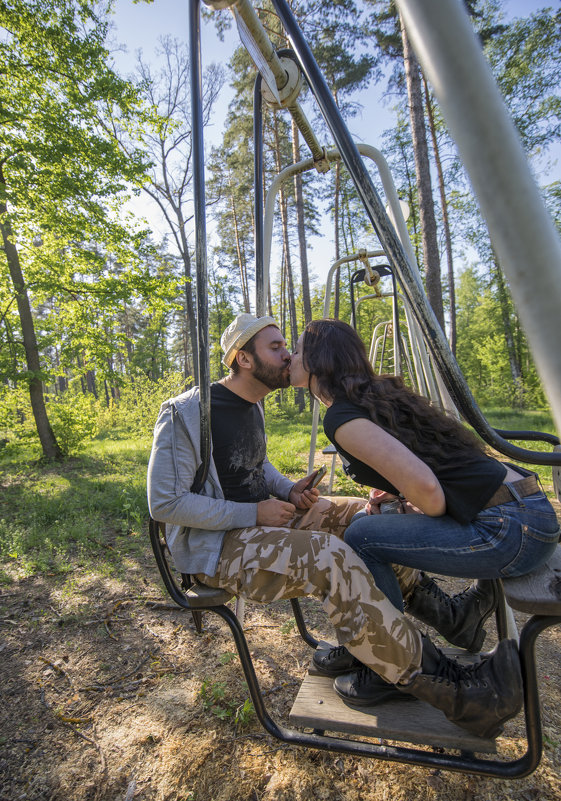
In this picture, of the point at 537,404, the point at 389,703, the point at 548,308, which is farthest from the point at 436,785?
the point at 537,404

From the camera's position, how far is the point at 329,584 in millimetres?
1398

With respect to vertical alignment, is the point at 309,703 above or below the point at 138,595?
above

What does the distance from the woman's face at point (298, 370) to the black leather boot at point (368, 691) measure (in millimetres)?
1045

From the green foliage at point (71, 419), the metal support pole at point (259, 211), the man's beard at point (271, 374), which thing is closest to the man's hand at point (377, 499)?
the man's beard at point (271, 374)

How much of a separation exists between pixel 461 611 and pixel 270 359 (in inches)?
50.7

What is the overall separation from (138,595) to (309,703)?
7.48 feet

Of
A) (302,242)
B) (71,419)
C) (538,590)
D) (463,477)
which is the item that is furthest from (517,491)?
(302,242)

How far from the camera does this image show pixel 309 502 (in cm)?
187

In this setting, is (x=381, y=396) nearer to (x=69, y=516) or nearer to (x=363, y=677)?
(x=363, y=677)

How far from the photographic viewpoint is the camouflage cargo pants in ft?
4.33

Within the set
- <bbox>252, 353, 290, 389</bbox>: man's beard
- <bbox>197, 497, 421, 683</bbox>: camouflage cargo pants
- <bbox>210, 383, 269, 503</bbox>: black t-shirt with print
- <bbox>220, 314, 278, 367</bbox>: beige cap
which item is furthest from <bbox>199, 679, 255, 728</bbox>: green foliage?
<bbox>220, 314, 278, 367</bbox>: beige cap

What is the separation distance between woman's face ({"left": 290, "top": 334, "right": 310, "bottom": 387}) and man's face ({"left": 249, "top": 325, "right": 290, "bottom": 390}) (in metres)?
0.13

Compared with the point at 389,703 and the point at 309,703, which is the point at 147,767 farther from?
Answer: the point at 389,703

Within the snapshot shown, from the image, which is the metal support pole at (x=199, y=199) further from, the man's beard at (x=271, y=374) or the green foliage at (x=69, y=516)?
the green foliage at (x=69, y=516)
